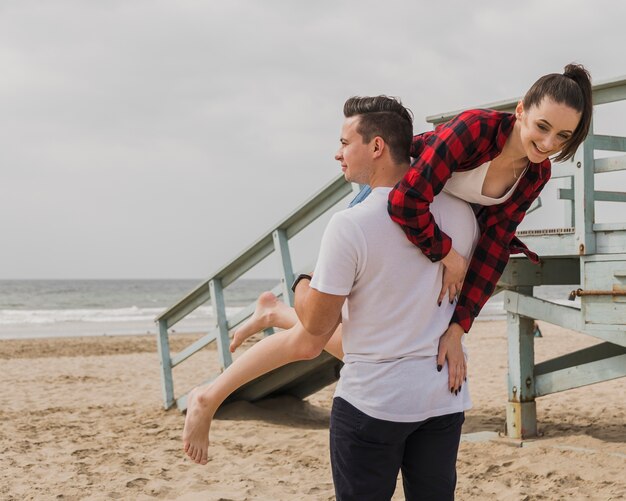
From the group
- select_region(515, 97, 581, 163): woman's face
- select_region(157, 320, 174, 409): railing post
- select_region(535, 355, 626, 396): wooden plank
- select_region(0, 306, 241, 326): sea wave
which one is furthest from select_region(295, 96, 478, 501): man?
select_region(0, 306, 241, 326): sea wave

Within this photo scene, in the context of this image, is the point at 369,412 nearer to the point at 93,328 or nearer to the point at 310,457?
the point at 310,457

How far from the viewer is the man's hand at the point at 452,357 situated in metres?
2.07

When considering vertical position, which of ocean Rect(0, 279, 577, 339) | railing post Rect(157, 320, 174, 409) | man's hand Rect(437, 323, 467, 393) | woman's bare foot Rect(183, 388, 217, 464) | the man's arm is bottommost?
ocean Rect(0, 279, 577, 339)

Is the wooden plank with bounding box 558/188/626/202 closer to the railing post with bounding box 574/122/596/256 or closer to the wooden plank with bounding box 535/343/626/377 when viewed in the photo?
the railing post with bounding box 574/122/596/256

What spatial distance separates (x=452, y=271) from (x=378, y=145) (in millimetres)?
396

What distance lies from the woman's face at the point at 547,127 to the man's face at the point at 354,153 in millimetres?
444

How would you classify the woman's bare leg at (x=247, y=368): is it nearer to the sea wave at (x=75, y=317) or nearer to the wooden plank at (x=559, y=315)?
the wooden plank at (x=559, y=315)

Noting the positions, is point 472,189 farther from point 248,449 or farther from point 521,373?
point 248,449

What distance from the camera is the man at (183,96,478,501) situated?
1940 millimetres

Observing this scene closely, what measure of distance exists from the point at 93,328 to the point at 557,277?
915 inches

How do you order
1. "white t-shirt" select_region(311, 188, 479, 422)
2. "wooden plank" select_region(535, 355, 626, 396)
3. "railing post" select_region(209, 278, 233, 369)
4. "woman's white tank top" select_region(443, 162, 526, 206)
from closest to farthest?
1. "white t-shirt" select_region(311, 188, 479, 422)
2. "woman's white tank top" select_region(443, 162, 526, 206)
3. "wooden plank" select_region(535, 355, 626, 396)
4. "railing post" select_region(209, 278, 233, 369)

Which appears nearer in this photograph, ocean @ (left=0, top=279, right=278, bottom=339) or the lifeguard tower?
the lifeguard tower

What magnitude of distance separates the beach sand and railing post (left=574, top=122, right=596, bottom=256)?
4.75 feet

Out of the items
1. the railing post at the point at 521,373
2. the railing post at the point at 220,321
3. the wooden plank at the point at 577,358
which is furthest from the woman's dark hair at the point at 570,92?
the railing post at the point at 220,321
